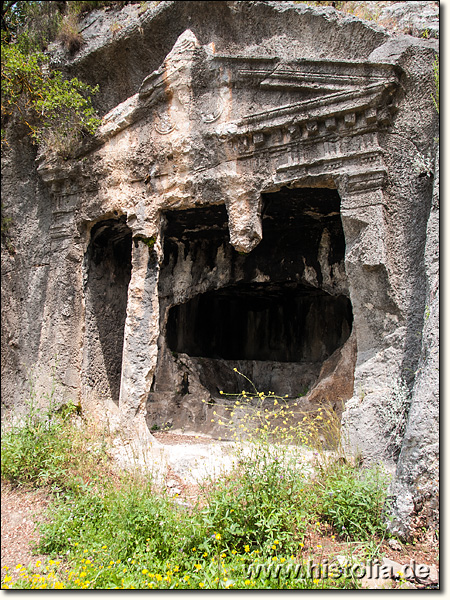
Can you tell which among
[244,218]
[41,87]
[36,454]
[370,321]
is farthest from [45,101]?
[370,321]

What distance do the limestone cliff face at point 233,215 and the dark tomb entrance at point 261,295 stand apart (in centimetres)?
3

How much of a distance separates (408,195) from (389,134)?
613 millimetres

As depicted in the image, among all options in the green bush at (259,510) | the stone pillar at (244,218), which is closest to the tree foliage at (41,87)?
the stone pillar at (244,218)

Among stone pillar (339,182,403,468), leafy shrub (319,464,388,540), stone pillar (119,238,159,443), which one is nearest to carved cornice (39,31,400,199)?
stone pillar (339,182,403,468)

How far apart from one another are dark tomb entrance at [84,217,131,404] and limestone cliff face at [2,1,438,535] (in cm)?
3

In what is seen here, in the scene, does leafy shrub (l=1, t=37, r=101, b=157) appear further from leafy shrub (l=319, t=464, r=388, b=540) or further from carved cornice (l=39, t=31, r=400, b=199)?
leafy shrub (l=319, t=464, r=388, b=540)

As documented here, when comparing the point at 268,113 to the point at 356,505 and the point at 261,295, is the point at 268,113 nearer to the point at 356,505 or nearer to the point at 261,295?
Result: the point at 356,505

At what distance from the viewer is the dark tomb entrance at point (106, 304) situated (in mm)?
6242

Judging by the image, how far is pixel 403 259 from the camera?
14.5 ft

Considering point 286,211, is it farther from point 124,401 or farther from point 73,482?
point 73,482

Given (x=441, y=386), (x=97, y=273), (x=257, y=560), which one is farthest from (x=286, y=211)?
(x=257, y=560)

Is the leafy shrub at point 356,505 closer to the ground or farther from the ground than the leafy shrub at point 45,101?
closer to the ground

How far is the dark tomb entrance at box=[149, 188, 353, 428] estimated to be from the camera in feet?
21.5

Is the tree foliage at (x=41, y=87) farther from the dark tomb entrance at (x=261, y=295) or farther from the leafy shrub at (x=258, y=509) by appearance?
the leafy shrub at (x=258, y=509)
